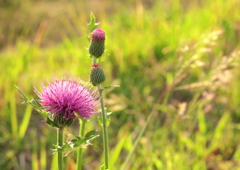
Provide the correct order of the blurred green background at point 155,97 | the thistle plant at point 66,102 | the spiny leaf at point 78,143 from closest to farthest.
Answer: the spiny leaf at point 78,143, the thistle plant at point 66,102, the blurred green background at point 155,97

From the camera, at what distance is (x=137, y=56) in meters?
3.33

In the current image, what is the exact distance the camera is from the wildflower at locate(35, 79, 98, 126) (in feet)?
3.60

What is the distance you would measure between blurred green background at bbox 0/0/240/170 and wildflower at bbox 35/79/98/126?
667 mm

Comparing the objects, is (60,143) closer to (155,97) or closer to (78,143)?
(78,143)

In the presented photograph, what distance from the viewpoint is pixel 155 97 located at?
3.03 m

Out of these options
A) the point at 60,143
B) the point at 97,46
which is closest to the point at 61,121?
the point at 60,143

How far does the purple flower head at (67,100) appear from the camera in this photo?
43.4 inches

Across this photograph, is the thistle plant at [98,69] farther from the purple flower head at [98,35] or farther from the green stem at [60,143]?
the green stem at [60,143]

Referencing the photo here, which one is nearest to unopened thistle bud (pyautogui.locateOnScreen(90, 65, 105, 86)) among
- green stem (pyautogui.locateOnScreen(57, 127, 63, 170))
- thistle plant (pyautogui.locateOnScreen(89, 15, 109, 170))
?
thistle plant (pyautogui.locateOnScreen(89, 15, 109, 170))

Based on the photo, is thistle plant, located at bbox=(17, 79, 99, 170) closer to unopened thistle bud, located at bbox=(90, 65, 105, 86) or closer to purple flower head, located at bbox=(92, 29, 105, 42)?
unopened thistle bud, located at bbox=(90, 65, 105, 86)

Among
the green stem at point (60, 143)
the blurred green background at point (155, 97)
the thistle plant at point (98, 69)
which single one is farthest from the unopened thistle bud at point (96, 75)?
the blurred green background at point (155, 97)

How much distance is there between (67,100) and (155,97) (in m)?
2.00

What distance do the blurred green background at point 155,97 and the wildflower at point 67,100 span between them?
67cm

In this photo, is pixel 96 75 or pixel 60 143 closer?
pixel 60 143
